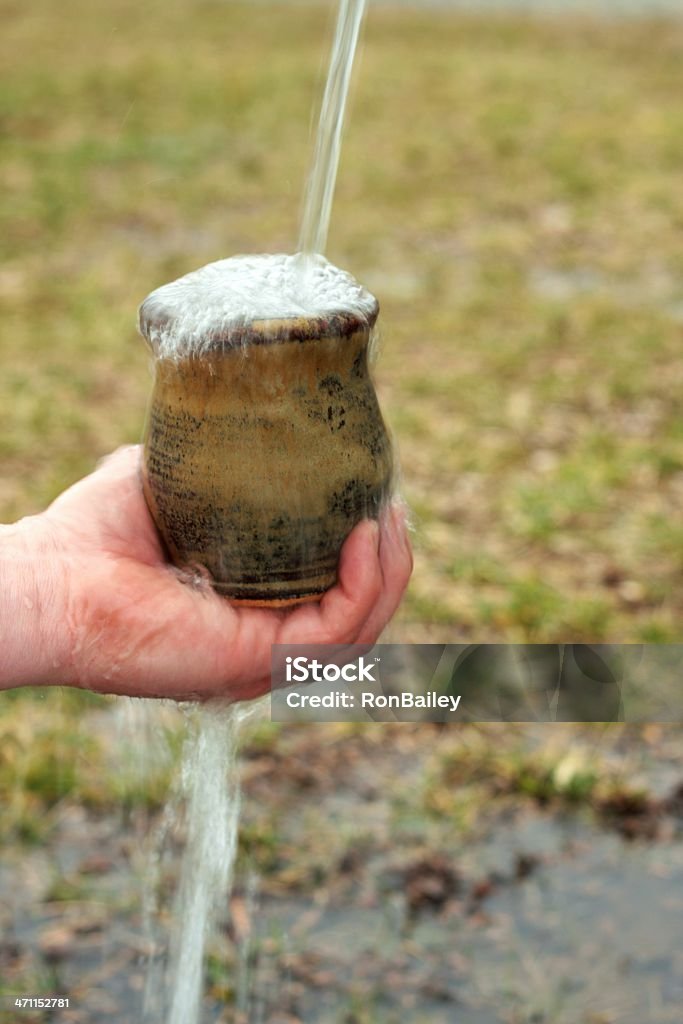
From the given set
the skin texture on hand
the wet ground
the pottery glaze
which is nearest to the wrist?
the skin texture on hand

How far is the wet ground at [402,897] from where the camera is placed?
86.7 inches

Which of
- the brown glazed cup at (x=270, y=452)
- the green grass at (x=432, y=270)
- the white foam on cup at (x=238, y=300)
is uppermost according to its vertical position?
the white foam on cup at (x=238, y=300)

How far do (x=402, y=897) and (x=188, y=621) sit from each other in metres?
1.06

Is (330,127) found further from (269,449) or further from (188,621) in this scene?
(188,621)

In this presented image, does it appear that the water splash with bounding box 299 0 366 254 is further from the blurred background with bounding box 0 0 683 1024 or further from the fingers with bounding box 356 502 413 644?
the blurred background with bounding box 0 0 683 1024

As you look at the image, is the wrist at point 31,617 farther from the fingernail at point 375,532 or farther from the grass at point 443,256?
the grass at point 443,256

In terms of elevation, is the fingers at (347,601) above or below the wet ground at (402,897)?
above

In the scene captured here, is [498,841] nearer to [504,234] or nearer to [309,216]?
[309,216]

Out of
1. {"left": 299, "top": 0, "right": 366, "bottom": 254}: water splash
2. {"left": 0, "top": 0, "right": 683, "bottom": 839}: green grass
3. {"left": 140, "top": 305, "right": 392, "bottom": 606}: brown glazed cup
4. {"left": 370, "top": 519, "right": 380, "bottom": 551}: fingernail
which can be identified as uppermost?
{"left": 299, "top": 0, "right": 366, "bottom": 254}: water splash

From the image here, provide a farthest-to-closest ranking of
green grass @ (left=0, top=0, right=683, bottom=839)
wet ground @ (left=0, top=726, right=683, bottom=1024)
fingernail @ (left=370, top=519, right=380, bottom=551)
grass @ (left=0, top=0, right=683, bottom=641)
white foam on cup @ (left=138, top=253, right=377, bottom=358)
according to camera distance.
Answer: grass @ (left=0, top=0, right=683, bottom=641) < green grass @ (left=0, top=0, right=683, bottom=839) < wet ground @ (left=0, top=726, right=683, bottom=1024) < fingernail @ (left=370, top=519, right=380, bottom=551) < white foam on cup @ (left=138, top=253, right=377, bottom=358)

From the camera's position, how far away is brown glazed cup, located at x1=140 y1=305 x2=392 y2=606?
1468 mm

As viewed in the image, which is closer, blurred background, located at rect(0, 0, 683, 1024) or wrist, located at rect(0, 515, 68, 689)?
wrist, located at rect(0, 515, 68, 689)

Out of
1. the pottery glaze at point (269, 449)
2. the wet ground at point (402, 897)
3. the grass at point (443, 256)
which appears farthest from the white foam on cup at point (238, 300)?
the grass at point (443, 256)

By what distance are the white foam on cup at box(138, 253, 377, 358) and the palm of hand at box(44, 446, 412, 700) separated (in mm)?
266
